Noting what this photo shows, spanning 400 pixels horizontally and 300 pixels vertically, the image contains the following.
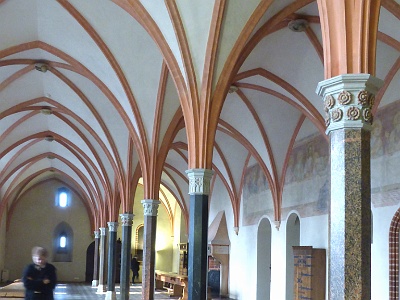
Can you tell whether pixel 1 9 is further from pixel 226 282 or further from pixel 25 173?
pixel 25 173

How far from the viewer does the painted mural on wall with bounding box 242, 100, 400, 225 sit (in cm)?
1275

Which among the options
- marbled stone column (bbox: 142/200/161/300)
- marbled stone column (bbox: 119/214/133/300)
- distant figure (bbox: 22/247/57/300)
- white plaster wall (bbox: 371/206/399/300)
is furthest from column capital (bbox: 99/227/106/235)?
distant figure (bbox: 22/247/57/300)

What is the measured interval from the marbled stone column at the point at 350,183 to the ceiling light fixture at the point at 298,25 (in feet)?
21.1

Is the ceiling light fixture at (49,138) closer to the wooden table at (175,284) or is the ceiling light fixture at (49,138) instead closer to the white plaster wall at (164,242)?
the wooden table at (175,284)

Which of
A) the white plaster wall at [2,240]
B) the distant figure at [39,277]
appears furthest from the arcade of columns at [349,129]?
the white plaster wall at [2,240]

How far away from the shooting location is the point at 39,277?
7.42 meters

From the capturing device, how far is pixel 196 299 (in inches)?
428

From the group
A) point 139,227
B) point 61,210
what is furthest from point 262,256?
point 61,210

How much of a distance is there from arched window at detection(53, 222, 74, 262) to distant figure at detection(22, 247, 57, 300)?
96.9 ft

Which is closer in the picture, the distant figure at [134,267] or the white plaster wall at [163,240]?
the distant figure at [134,267]

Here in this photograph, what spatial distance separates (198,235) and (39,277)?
4.21 meters

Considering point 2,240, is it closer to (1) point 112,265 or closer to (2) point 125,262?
(1) point 112,265

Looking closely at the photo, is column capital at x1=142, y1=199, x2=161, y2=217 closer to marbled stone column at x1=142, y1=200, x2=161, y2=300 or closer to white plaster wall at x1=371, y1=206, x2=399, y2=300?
marbled stone column at x1=142, y1=200, x2=161, y2=300

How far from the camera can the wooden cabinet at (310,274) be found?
49.7ft
